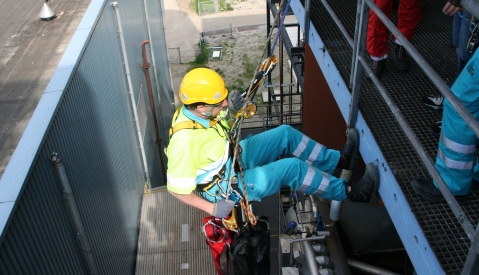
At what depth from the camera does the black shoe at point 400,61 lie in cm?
500

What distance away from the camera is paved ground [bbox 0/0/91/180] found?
31.8 ft

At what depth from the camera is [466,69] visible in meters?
2.92

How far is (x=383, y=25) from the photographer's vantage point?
4.57m

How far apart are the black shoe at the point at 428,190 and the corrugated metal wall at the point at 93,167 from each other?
276cm

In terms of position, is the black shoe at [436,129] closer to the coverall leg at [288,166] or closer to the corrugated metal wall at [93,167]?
the coverall leg at [288,166]

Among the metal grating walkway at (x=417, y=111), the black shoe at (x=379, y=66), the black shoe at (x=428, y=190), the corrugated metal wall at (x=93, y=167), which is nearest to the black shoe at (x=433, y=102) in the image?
the metal grating walkway at (x=417, y=111)

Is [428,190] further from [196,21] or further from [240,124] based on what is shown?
[196,21]

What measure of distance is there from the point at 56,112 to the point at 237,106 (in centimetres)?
172

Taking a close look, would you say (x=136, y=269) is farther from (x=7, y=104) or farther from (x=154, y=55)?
(x=7, y=104)

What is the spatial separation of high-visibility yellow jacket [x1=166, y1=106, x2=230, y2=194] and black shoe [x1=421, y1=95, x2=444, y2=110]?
6.22 feet

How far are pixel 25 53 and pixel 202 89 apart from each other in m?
9.27

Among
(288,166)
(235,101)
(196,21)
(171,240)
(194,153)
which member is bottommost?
(196,21)

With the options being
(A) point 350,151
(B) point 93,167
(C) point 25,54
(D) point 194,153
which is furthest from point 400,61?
(C) point 25,54

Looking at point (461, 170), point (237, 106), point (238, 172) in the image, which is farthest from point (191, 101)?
point (461, 170)
